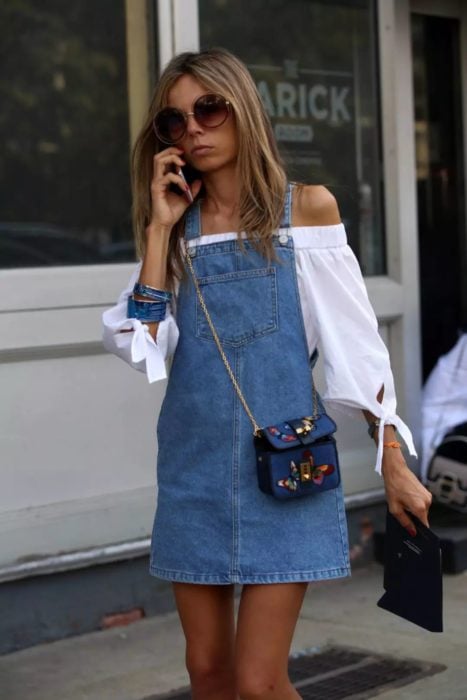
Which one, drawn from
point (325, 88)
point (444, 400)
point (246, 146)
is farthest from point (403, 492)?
point (325, 88)

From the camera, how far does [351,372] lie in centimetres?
296

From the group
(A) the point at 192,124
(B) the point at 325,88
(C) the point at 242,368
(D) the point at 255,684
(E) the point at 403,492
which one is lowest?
(D) the point at 255,684

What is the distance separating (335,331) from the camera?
2957 mm

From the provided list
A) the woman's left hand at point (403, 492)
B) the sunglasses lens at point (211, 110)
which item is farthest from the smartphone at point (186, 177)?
the woman's left hand at point (403, 492)

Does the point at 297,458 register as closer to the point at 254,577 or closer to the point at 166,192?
the point at 254,577

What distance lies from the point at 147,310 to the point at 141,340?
80 millimetres

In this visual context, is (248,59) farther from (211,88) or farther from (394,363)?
(211,88)

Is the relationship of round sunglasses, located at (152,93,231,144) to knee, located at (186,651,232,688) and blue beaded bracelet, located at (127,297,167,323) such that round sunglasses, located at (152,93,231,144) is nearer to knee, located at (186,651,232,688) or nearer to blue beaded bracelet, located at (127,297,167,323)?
blue beaded bracelet, located at (127,297,167,323)

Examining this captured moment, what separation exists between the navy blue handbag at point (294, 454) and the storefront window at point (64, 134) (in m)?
2.11

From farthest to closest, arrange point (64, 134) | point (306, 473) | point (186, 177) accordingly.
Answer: point (64, 134) → point (186, 177) → point (306, 473)

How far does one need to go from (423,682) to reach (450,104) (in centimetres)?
348

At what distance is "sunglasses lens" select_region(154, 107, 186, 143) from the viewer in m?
3.04

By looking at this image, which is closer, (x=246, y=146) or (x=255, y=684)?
(x=255, y=684)

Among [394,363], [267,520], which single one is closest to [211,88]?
[267,520]
